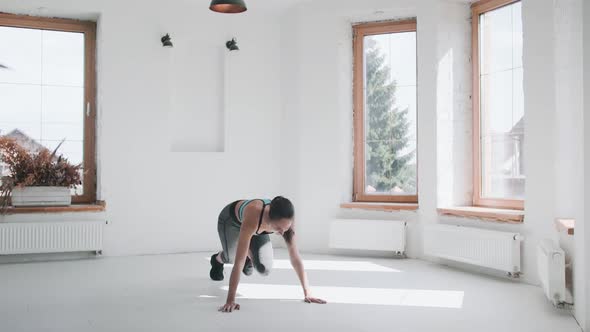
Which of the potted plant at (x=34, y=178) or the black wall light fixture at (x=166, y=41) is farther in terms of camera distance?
the black wall light fixture at (x=166, y=41)

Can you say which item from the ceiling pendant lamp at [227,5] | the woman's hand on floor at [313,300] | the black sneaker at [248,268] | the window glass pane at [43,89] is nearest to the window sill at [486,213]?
the woman's hand on floor at [313,300]

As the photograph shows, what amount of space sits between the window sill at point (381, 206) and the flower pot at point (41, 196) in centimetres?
319

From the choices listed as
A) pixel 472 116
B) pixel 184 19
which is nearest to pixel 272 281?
pixel 472 116

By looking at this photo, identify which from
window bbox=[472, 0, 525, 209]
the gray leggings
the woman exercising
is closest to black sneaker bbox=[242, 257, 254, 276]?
the woman exercising

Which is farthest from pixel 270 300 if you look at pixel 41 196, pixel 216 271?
pixel 41 196

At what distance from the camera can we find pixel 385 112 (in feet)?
22.5

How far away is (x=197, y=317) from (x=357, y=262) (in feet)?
9.03

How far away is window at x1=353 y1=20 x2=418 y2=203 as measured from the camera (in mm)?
6707

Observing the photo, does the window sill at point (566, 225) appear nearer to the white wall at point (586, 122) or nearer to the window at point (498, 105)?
the white wall at point (586, 122)

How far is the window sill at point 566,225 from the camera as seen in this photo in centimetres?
400

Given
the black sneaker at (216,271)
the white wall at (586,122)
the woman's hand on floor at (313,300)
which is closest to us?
the white wall at (586,122)

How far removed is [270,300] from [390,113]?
324 centimetres

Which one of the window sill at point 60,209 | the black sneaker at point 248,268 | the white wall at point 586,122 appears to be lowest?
the black sneaker at point 248,268

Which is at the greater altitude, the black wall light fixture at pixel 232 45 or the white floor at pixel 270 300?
the black wall light fixture at pixel 232 45
